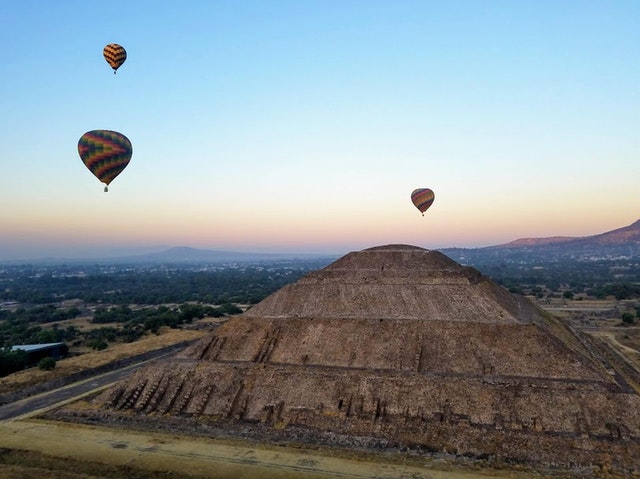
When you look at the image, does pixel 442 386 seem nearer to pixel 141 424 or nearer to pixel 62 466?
pixel 141 424

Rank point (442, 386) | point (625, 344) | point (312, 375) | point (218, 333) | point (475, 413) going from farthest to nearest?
point (625, 344), point (218, 333), point (312, 375), point (442, 386), point (475, 413)

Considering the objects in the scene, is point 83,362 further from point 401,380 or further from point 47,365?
point 401,380

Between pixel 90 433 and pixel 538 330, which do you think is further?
pixel 538 330

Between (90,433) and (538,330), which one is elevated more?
(538,330)

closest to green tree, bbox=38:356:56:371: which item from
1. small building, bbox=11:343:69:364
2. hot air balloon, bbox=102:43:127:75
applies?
small building, bbox=11:343:69:364

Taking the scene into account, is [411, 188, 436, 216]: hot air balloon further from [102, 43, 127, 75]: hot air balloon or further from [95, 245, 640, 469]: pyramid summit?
[102, 43, 127, 75]: hot air balloon

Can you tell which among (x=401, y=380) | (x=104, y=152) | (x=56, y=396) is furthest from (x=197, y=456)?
(x=104, y=152)

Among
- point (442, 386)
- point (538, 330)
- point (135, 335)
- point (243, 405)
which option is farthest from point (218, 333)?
point (135, 335)
